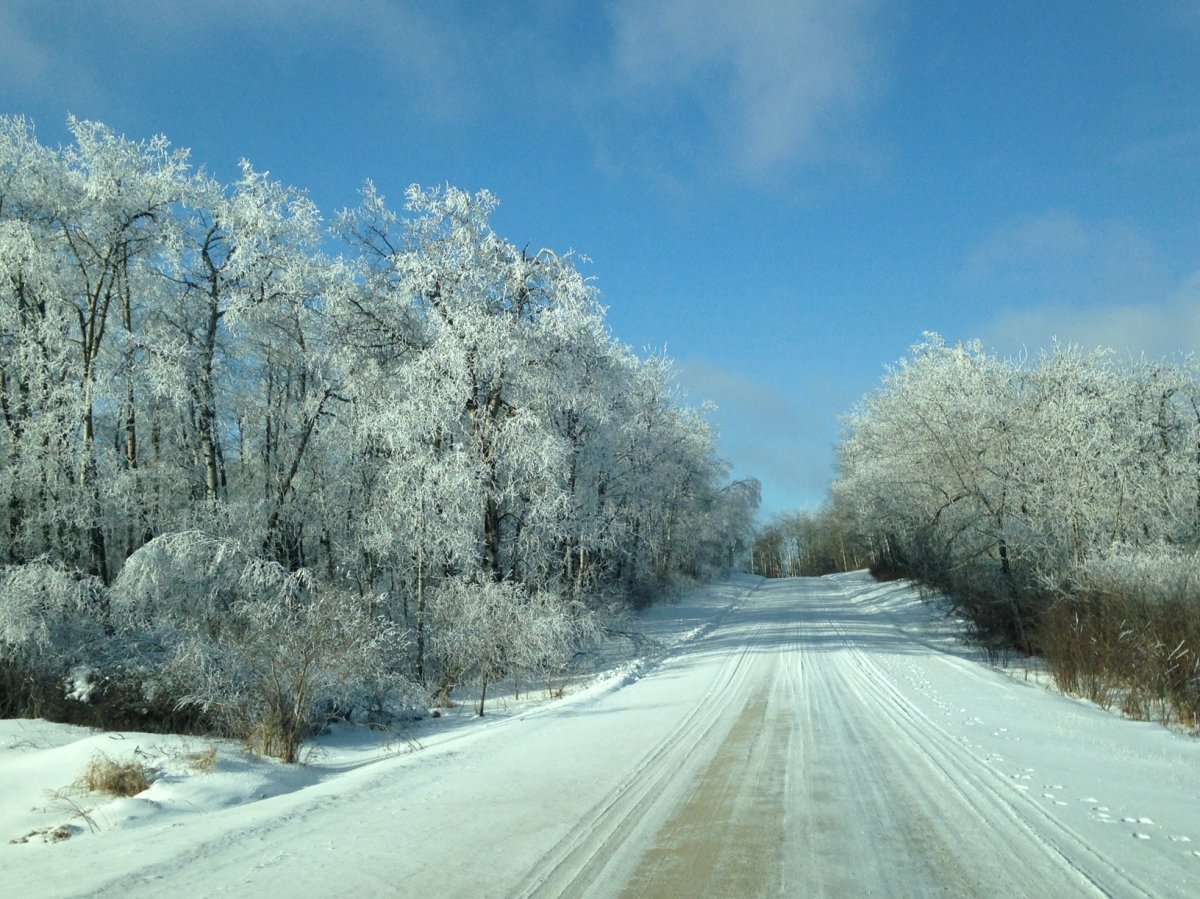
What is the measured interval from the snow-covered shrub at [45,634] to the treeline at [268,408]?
62mm

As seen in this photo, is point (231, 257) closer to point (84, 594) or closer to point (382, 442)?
point (382, 442)

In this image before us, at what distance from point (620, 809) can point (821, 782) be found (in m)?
1.98

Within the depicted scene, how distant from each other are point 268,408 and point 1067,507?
67.5 feet

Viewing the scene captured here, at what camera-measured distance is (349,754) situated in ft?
36.2

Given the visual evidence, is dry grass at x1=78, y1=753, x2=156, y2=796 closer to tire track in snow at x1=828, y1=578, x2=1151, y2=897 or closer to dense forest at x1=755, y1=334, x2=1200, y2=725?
tire track in snow at x1=828, y1=578, x2=1151, y2=897

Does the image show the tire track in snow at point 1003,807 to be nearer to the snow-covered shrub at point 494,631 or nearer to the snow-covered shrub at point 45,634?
the snow-covered shrub at point 494,631

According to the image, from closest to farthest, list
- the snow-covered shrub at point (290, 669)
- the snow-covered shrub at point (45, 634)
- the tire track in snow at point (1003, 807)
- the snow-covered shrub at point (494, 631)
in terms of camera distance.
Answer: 1. the tire track in snow at point (1003, 807)
2. the snow-covered shrub at point (290, 669)
3. the snow-covered shrub at point (45, 634)
4. the snow-covered shrub at point (494, 631)

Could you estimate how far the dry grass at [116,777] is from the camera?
792cm

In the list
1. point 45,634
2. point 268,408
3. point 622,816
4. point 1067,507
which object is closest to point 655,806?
point 622,816

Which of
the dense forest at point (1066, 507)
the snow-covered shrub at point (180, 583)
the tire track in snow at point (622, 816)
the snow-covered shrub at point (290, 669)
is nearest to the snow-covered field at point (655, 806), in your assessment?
the tire track in snow at point (622, 816)

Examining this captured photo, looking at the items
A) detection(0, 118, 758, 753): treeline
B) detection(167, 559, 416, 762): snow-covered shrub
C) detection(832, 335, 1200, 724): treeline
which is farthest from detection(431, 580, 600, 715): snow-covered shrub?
detection(832, 335, 1200, 724): treeline

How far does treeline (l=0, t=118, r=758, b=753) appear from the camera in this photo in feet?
51.7

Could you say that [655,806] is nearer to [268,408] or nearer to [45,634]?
[45,634]

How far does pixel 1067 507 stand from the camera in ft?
65.8
